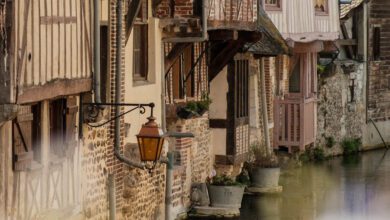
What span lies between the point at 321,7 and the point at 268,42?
612 centimetres

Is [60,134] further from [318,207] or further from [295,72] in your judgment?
[295,72]

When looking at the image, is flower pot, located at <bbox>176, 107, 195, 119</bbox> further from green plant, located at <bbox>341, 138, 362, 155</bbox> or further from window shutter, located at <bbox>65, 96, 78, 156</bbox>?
green plant, located at <bbox>341, 138, 362, 155</bbox>

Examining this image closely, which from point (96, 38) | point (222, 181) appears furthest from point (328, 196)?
point (96, 38)

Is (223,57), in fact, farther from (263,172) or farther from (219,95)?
(263,172)

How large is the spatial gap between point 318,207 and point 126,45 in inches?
340

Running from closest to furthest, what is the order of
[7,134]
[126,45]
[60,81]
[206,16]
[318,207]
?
1. [7,134]
2. [60,81]
3. [126,45]
4. [206,16]
5. [318,207]

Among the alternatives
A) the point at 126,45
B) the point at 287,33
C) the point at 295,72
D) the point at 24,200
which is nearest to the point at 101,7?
the point at 126,45

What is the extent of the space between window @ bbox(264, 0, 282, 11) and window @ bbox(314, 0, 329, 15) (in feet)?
9.08

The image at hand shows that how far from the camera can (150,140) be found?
63.9 ft

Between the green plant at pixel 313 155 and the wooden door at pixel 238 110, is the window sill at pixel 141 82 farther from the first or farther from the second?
the green plant at pixel 313 155

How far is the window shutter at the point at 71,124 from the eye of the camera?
64.0ft

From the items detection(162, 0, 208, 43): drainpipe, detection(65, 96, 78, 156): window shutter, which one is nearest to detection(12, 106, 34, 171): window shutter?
detection(65, 96, 78, 156): window shutter

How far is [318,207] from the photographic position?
30.1 metres

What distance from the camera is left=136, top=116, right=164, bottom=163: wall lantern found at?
19.4 m
